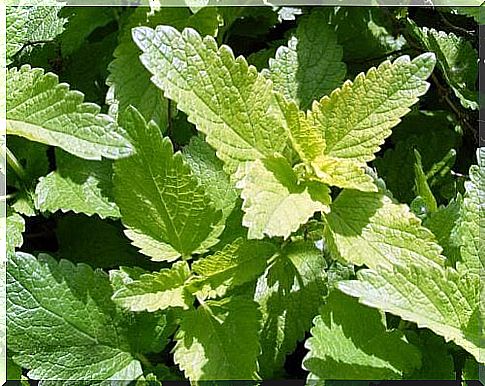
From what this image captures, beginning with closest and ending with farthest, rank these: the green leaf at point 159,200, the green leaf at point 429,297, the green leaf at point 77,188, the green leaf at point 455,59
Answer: the green leaf at point 429,297 < the green leaf at point 159,200 < the green leaf at point 77,188 < the green leaf at point 455,59

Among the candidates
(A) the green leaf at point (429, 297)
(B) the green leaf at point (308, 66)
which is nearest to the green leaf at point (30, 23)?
(B) the green leaf at point (308, 66)

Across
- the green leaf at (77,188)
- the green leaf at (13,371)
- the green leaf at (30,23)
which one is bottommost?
the green leaf at (13,371)

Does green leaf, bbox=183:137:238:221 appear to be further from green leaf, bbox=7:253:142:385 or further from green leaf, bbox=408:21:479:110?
green leaf, bbox=408:21:479:110

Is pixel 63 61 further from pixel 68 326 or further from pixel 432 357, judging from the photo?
pixel 432 357

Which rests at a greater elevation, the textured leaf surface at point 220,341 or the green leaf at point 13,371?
the textured leaf surface at point 220,341

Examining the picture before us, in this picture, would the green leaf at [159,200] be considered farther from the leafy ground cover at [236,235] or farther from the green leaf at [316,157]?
the green leaf at [316,157]

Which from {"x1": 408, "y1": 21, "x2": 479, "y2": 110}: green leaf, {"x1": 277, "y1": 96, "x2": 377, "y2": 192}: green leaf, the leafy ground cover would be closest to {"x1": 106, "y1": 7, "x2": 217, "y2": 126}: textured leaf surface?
the leafy ground cover
